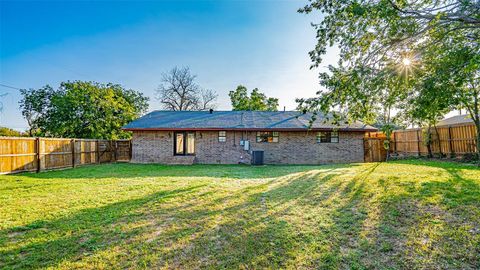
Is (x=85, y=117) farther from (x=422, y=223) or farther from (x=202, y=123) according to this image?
(x=422, y=223)

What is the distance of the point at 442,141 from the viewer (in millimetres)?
14555

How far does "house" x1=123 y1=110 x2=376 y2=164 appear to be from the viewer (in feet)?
50.5

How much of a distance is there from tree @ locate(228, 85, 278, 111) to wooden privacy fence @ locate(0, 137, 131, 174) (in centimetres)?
1556

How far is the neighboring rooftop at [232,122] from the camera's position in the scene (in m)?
15.3

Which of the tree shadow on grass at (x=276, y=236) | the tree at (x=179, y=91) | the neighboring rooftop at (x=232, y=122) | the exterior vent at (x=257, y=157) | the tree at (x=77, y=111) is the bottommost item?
the tree shadow on grass at (x=276, y=236)

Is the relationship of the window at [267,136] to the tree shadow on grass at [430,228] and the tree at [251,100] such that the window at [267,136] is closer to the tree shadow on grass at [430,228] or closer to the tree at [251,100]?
the tree shadow on grass at [430,228]

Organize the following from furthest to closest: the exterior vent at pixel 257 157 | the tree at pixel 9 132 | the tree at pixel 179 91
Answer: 1. the tree at pixel 179 91
2. the tree at pixel 9 132
3. the exterior vent at pixel 257 157

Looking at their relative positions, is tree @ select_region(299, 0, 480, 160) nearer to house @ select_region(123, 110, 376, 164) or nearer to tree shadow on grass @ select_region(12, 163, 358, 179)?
tree shadow on grass @ select_region(12, 163, 358, 179)

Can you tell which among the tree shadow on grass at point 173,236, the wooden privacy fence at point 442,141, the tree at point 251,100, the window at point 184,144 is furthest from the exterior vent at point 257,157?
the tree at point 251,100

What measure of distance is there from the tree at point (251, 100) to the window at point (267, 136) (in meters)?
13.5

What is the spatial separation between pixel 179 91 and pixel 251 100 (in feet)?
37.5

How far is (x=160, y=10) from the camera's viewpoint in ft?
37.5

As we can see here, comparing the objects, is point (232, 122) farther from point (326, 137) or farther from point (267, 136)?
point (326, 137)

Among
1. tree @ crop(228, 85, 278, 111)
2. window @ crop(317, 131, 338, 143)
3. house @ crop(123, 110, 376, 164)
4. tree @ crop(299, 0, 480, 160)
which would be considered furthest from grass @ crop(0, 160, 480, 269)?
tree @ crop(228, 85, 278, 111)
